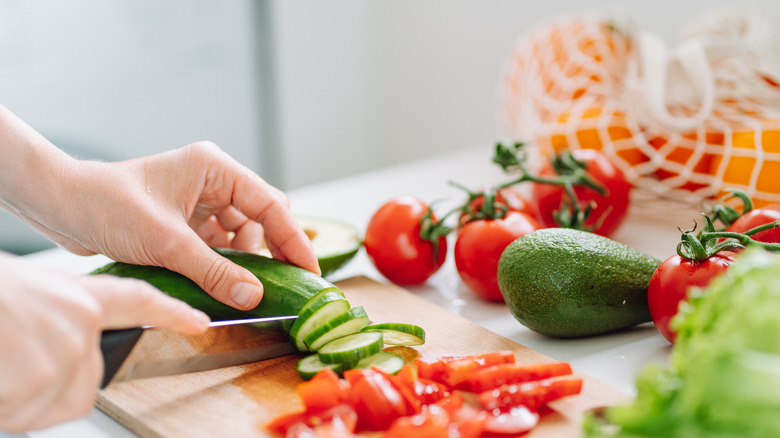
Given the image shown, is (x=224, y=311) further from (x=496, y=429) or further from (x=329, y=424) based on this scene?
(x=496, y=429)

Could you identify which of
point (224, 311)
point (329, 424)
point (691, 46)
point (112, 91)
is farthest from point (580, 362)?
point (112, 91)

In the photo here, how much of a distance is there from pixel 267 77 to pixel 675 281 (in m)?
2.87

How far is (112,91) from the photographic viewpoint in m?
3.24

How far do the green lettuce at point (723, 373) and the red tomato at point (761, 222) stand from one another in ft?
1.71

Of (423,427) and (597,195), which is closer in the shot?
(423,427)

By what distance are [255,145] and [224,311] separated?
2623 millimetres

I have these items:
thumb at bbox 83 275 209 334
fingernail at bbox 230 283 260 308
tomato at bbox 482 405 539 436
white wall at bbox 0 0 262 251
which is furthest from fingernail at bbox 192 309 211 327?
white wall at bbox 0 0 262 251

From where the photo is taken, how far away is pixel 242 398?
1.00 meters

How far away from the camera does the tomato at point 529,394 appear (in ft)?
3.06

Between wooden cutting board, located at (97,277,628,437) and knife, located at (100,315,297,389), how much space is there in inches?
0.6

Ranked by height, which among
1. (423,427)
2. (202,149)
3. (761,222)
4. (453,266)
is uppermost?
(202,149)

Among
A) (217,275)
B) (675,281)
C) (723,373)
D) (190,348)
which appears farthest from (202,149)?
(723,373)

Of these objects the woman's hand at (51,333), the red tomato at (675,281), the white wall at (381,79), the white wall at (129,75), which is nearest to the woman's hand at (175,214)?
the woman's hand at (51,333)

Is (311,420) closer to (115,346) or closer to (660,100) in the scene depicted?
(115,346)
